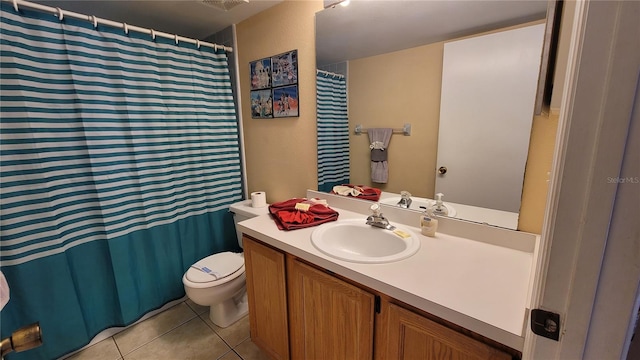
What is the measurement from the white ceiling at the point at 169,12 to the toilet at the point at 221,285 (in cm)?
141

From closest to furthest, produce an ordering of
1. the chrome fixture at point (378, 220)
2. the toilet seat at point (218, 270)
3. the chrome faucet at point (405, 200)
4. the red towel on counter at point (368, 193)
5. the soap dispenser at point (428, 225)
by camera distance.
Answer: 1. the soap dispenser at point (428, 225)
2. the chrome fixture at point (378, 220)
3. the chrome faucet at point (405, 200)
4. the red towel on counter at point (368, 193)
5. the toilet seat at point (218, 270)

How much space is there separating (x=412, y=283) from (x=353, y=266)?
8.5 inches

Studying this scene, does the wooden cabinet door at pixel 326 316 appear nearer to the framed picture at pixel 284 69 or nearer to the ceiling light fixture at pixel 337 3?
the framed picture at pixel 284 69

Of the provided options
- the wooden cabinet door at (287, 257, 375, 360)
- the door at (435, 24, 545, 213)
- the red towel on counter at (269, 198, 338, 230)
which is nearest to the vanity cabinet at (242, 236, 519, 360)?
the wooden cabinet door at (287, 257, 375, 360)

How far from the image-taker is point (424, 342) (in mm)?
847

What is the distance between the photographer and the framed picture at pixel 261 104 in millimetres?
1959

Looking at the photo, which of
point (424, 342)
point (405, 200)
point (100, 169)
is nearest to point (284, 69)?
point (405, 200)

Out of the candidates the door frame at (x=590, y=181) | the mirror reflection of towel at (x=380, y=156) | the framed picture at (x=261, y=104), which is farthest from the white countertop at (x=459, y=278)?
the framed picture at (x=261, y=104)

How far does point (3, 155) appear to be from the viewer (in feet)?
4.27

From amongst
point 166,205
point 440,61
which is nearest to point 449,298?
point 440,61

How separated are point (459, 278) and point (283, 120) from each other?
146 cm

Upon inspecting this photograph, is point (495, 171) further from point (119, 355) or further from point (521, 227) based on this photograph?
point (119, 355)

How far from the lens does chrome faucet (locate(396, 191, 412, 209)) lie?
1.43m

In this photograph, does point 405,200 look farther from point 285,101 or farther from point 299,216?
point 285,101
